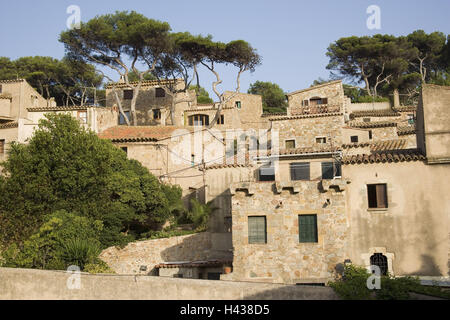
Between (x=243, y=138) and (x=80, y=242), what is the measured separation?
2644 cm

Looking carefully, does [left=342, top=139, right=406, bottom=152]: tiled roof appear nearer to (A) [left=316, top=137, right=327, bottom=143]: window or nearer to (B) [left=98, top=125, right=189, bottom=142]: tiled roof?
(A) [left=316, top=137, right=327, bottom=143]: window

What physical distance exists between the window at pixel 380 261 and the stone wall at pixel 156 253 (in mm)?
10295

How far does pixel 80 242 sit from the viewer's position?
24.8 meters

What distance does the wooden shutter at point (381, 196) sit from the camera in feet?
Result: 76.5

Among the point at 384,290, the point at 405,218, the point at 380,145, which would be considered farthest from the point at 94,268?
the point at 380,145

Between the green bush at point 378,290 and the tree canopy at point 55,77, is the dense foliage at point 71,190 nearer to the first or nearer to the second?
the green bush at point 378,290

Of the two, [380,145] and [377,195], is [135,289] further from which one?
[380,145]

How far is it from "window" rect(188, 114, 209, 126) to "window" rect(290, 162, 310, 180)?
75.6ft

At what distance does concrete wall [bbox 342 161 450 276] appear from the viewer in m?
22.4

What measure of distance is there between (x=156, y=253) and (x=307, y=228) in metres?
10.7

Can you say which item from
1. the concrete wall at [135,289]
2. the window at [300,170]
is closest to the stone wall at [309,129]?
the window at [300,170]

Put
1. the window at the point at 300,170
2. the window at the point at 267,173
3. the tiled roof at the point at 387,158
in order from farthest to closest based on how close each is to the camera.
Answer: the window at the point at 267,173, the window at the point at 300,170, the tiled roof at the point at 387,158
